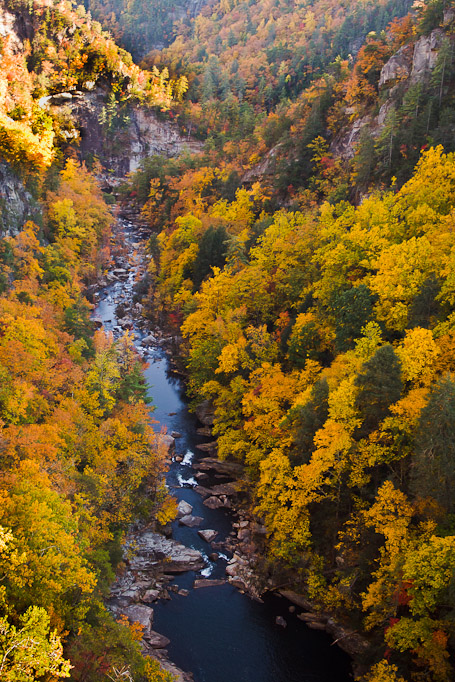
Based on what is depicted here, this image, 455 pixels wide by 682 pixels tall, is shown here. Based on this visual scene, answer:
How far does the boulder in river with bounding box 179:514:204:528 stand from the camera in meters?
31.6

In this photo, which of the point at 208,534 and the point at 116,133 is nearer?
the point at 208,534

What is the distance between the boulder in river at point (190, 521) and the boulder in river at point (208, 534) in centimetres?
83

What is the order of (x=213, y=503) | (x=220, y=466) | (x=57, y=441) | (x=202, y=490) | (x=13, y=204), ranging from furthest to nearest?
(x=13, y=204)
(x=220, y=466)
(x=202, y=490)
(x=213, y=503)
(x=57, y=441)

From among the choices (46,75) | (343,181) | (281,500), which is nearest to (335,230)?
(343,181)

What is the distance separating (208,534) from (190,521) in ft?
5.73

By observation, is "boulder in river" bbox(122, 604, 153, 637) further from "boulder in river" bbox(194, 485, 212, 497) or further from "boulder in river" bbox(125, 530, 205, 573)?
"boulder in river" bbox(194, 485, 212, 497)

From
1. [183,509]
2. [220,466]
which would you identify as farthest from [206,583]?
[220,466]

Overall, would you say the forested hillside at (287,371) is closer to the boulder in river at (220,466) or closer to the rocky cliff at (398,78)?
the rocky cliff at (398,78)

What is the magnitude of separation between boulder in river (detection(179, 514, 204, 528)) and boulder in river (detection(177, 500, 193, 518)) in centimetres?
28

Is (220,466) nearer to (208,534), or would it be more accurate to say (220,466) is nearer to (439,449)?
(208,534)

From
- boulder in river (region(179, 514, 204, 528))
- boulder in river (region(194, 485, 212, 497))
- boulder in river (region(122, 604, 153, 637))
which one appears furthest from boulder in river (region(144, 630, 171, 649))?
boulder in river (region(194, 485, 212, 497))

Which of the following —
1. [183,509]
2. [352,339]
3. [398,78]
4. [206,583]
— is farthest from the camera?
[398,78]

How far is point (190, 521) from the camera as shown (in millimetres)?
31812

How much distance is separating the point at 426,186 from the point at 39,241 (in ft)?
114
